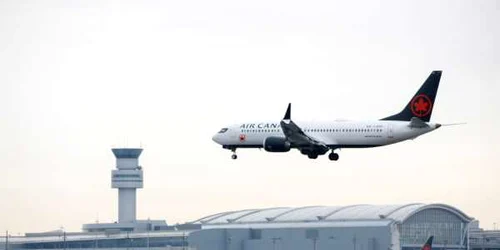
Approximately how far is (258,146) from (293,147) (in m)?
7.11

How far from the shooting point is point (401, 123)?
155500mm

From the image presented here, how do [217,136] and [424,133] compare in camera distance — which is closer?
[424,133]

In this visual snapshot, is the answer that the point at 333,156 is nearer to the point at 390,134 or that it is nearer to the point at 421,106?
the point at 390,134

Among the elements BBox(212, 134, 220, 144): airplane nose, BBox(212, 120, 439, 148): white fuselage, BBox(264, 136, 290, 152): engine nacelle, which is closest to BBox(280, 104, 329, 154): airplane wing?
BBox(264, 136, 290, 152): engine nacelle

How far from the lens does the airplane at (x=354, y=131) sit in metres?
155

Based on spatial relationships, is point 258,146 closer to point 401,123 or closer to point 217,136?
point 217,136

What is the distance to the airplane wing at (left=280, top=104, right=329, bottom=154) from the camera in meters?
157

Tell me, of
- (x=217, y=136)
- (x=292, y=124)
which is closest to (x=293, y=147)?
(x=292, y=124)

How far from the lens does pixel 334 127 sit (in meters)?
160

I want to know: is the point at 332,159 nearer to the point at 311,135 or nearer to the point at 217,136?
the point at 311,135

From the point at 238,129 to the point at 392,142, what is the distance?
20.0 m

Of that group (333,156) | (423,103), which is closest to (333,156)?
(333,156)

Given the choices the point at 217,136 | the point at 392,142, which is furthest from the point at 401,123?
the point at 217,136

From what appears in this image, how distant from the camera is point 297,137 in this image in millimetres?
157625
